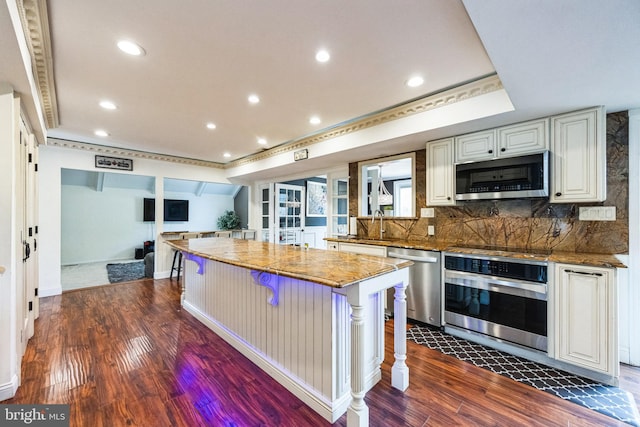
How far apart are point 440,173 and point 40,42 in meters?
3.57

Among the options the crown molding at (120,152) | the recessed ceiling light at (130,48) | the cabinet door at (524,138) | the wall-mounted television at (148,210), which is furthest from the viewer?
the wall-mounted television at (148,210)

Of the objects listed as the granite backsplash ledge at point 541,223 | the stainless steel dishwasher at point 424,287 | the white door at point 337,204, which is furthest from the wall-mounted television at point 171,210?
the stainless steel dishwasher at point 424,287

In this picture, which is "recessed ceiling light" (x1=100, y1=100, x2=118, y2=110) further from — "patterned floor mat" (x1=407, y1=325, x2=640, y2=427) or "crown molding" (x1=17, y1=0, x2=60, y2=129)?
"patterned floor mat" (x1=407, y1=325, x2=640, y2=427)

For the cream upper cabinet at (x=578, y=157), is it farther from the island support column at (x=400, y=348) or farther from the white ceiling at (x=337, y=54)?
the island support column at (x=400, y=348)

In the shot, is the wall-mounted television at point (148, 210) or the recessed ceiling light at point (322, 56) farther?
the wall-mounted television at point (148, 210)

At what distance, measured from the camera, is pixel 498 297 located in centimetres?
238

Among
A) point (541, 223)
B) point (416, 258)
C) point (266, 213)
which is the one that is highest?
point (266, 213)

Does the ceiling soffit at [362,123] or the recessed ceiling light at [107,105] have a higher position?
the recessed ceiling light at [107,105]

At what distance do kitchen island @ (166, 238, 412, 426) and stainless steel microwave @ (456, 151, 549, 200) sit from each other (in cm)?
149

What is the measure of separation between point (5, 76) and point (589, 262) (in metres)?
4.23

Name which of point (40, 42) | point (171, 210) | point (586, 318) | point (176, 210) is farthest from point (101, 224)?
point (586, 318)

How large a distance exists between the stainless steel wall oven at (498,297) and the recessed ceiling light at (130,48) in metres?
3.16

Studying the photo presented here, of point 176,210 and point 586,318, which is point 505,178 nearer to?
point 586,318

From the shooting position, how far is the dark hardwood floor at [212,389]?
160cm
